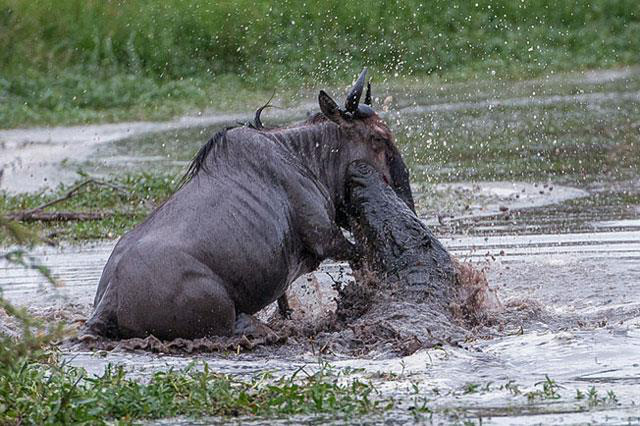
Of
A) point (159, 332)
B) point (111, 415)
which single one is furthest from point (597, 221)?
point (111, 415)

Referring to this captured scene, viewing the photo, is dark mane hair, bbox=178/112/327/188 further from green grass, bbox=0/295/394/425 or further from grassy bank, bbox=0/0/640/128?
grassy bank, bbox=0/0/640/128

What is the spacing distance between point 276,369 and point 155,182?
7755 mm

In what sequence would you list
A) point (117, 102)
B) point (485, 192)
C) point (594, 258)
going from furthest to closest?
point (117, 102)
point (485, 192)
point (594, 258)

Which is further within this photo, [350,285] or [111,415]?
[350,285]

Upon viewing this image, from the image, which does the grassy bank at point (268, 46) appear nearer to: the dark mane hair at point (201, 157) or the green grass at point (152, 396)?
the dark mane hair at point (201, 157)

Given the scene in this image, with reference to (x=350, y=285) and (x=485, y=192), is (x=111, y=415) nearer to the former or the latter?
(x=350, y=285)

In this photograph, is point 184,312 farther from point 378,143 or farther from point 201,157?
point 378,143

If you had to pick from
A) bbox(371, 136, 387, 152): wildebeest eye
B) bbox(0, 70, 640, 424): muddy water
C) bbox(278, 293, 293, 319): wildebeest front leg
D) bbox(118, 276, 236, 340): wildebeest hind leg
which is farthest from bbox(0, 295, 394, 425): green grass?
bbox(371, 136, 387, 152): wildebeest eye

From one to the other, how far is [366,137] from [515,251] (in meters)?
2.78

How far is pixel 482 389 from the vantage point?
21.6 ft

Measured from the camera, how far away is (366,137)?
347 inches

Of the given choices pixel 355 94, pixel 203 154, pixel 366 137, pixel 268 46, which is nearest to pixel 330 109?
pixel 355 94

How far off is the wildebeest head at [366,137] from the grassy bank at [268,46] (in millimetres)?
13176

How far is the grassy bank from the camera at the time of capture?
22812mm
